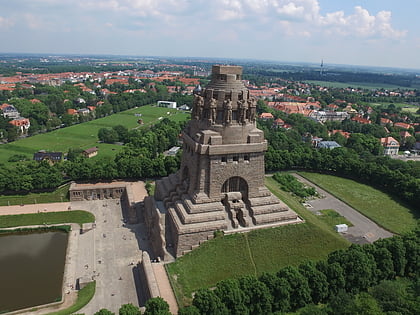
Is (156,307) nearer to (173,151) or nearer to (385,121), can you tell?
(173,151)

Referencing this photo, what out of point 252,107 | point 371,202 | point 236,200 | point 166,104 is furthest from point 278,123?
point 236,200

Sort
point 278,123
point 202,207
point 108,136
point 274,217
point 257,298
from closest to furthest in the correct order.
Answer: point 257,298, point 202,207, point 274,217, point 108,136, point 278,123

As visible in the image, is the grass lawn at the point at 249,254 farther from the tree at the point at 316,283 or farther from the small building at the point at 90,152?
the small building at the point at 90,152

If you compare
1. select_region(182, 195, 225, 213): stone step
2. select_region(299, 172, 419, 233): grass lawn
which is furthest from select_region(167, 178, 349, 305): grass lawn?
select_region(299, 172, 419, 233): grass lawn

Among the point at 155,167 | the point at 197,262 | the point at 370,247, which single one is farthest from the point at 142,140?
the point at 370,247

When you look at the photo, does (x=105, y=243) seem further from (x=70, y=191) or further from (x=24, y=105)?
(x=24, y=105)
